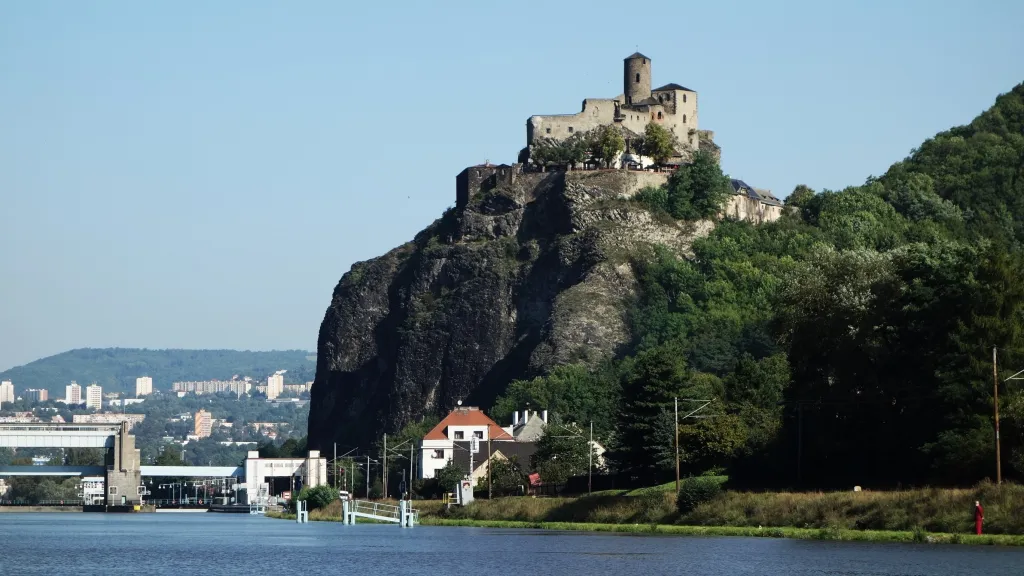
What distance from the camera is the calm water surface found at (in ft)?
174

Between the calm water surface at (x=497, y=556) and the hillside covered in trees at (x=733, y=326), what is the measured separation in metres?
11.4

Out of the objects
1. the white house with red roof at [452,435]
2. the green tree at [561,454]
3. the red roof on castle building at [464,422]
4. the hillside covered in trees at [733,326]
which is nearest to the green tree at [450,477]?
the green tree at [561,454]

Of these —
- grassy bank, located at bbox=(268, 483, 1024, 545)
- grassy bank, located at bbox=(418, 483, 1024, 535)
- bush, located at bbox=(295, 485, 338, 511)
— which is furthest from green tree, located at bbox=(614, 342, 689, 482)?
bush, located at bbox=(295, 485, 338, 511)

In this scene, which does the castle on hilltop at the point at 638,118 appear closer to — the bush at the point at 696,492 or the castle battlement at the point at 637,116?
the castle battlement at the point at 637,116

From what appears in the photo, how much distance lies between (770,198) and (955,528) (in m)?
128

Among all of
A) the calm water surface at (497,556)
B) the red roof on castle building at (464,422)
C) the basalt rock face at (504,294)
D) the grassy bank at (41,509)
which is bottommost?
the grassy bank at (41,509)

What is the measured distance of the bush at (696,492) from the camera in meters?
77.6

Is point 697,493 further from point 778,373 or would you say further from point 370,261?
point 370,261

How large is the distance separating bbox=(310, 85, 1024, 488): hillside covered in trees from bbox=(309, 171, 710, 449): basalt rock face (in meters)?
0.24

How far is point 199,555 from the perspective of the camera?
68.3 metres

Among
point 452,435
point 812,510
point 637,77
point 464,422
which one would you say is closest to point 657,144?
point 637,77

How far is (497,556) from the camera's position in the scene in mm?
62375

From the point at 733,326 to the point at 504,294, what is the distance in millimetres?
26039

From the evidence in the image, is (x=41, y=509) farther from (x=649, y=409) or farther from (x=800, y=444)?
(x=800, y=444)
